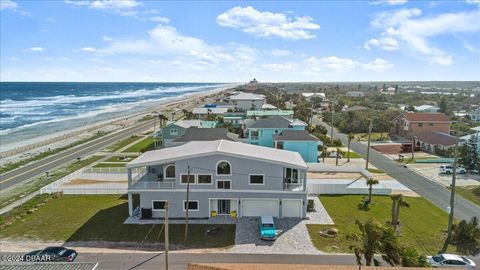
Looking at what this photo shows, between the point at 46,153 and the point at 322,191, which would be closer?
the point at 322,191

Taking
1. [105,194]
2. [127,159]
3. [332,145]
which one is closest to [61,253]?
[105,194]

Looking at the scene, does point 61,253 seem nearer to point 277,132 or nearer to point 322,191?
point 322,191

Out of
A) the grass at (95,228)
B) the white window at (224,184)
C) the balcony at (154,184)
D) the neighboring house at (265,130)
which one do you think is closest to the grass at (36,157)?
the grass at (95,228)

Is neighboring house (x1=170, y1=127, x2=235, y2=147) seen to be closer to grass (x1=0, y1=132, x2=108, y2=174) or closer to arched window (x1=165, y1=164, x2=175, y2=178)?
arched window (x1=165, y1=164, x2=175, y2=178)

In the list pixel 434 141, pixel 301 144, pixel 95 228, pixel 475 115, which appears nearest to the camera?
pixel 95 228

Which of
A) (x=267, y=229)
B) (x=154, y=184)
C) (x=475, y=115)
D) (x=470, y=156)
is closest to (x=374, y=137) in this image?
(x=470, y=156)

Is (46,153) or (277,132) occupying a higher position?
(277,132)

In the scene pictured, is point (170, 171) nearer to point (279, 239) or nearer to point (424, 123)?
point (279, 239)
